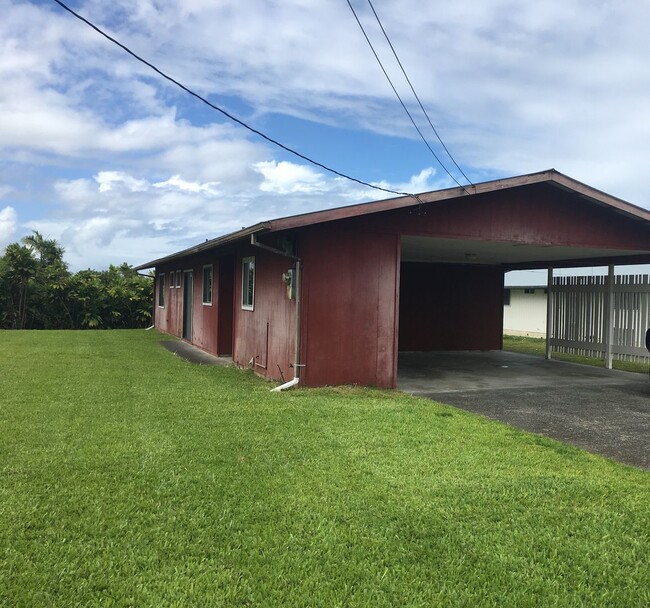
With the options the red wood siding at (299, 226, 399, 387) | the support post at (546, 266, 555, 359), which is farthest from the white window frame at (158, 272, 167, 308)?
the red wood siding at (299, 226, 399, 387)

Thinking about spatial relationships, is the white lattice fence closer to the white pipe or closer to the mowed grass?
the mowed grass

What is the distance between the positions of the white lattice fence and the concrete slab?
26.7 feet

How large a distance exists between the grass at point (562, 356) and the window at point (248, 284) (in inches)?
311

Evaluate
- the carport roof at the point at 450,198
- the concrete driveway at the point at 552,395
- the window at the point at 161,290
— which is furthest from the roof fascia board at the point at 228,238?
the window at the point at 161,290

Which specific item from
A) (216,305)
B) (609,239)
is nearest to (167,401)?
(216,305)

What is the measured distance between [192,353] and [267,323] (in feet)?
15.1

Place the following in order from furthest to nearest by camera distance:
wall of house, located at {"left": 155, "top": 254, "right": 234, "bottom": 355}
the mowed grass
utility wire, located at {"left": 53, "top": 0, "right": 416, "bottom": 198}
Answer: wall of house, located at {"left": 155, "top": 254, "right": 234, "bottom": 355} → utility wire, located at {"left": 53, "top": 0, "right": 416, "bottom": 198} → the mowed grass

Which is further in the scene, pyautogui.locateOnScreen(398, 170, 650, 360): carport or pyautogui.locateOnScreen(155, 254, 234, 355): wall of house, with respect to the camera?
pyautogui.locateOnScreen(155, 254, 234, 355): wall of house

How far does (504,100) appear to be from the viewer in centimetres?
1260

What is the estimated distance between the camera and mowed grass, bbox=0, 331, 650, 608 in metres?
2.91

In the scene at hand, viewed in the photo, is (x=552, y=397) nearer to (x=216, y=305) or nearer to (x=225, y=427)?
(x=225, y=427)

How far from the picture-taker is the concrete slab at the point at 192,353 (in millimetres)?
12156

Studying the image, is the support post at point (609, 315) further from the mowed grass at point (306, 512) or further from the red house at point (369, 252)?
the mowed grass at point (306, 512)

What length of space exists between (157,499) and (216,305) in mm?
9665
